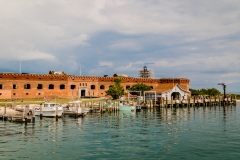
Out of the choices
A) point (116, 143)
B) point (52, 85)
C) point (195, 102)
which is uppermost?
point (52, 85)

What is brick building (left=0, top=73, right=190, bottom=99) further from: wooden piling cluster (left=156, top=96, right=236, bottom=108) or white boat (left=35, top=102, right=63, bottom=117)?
white boat (left=35, top=102, right=63, bottom=117)

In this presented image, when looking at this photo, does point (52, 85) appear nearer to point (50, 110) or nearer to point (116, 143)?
point (50, 110)

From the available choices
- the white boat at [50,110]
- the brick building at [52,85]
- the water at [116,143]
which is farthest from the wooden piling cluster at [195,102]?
the water at [116,143]

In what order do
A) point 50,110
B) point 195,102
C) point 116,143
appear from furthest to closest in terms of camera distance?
point 195,102 < point 50,110 < point 116,143

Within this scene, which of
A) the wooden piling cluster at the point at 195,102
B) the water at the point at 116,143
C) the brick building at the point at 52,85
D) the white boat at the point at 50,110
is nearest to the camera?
the water at the point at 116,143

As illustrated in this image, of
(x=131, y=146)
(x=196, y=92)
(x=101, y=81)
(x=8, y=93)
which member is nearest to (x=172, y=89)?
(x=101, y=81)

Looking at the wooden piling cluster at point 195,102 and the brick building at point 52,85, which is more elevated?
the brick building at point 52,85

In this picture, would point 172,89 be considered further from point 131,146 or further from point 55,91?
point 131,146

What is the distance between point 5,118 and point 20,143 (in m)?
16.7

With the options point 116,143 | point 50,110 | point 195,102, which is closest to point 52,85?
point 50,110

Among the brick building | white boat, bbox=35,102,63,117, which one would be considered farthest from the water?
the brick building

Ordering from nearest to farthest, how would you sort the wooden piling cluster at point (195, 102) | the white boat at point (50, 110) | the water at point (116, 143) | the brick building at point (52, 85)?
the water at point (116, 143)
the white boat at point (50, 110)
the wooden piling cluster at point (195, 102)
the brick building at point (52, 85)

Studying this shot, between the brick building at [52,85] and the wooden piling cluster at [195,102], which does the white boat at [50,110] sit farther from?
the brick building at [52,85]

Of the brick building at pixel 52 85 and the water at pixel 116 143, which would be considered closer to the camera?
the water at pixel 116 143
